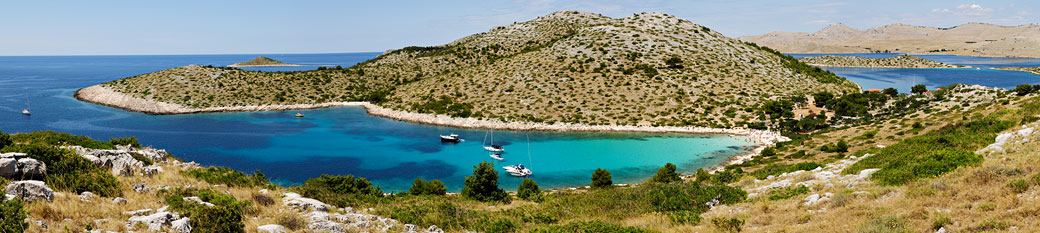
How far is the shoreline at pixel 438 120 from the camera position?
6619cm

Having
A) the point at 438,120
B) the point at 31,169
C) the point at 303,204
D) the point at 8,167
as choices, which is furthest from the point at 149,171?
the point at 438,120

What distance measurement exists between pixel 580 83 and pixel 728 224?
81455 millimetres

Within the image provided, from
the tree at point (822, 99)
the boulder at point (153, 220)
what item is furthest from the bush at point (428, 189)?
the tree at point (822, 99)

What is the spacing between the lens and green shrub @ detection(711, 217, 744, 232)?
15.8 m

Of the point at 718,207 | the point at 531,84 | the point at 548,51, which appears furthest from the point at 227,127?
the point at 718,207

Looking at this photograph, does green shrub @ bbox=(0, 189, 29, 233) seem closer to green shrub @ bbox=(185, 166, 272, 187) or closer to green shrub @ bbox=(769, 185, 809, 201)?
green shrub @ bbox=(185, 166, 272, 187)

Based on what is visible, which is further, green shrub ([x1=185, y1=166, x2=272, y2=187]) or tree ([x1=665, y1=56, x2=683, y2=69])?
tree ([x1=665, y1=56, x2=683, y2=69])

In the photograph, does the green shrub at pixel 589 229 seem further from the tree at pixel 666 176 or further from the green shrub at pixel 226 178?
the tree at pixel 666 176

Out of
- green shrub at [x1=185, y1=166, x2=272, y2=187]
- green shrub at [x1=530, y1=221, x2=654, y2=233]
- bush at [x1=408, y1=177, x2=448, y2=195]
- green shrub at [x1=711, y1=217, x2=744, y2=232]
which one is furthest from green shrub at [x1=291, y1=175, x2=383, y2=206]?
green shrub at [x1=711, y1=217, x2=744, y2=232]

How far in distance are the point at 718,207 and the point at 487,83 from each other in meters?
83.8

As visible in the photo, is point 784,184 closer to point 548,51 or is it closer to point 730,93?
point 730,93

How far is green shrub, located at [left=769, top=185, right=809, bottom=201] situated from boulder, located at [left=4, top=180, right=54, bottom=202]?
85.8ft

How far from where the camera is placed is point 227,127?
8344 cm

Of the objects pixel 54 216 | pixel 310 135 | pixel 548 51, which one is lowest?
pixel 310 135
